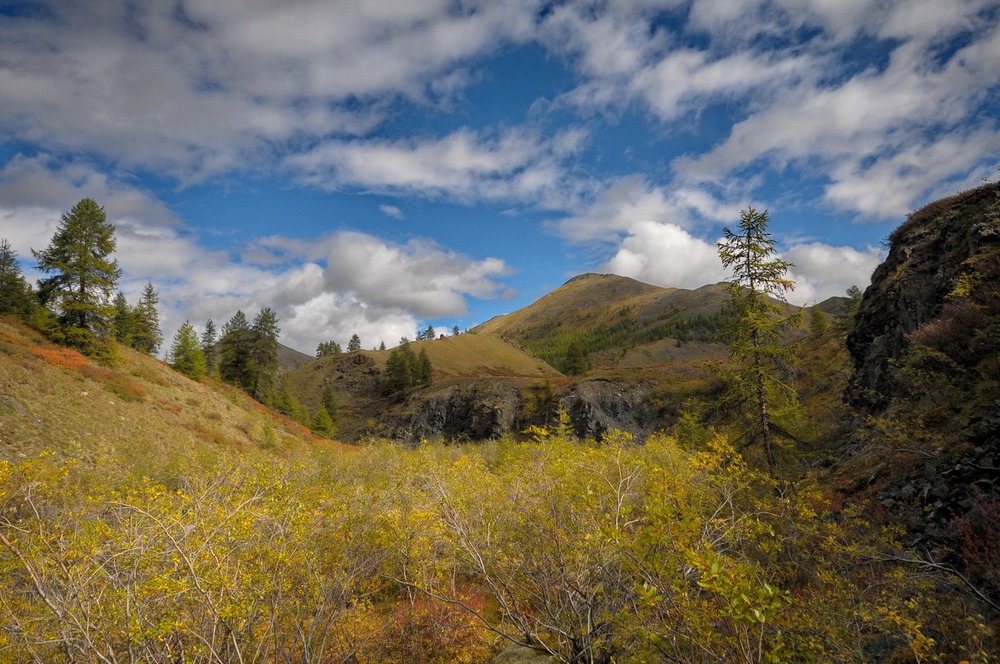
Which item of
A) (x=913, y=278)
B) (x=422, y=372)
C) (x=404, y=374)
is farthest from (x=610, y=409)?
(x=404, y=374)

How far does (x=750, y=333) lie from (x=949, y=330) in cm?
552

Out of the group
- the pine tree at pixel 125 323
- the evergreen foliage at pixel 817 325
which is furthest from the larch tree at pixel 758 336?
the pine tree at pixel 125 323

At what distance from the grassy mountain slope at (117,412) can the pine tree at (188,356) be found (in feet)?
19.3

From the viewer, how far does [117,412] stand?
2542 centimetres

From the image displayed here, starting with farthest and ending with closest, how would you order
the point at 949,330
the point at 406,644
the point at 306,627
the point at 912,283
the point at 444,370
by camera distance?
the point at 444,370 < the point at 912,283 < the point at 949,330 < the point at 406,644 < the point at 306,627

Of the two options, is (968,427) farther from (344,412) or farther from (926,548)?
(344,412)

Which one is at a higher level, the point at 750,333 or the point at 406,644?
the point at 750,333

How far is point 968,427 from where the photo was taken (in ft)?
31.7

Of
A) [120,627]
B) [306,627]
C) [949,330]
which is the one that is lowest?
[306,627]

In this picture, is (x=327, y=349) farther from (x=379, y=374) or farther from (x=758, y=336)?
(x=758, y=336)

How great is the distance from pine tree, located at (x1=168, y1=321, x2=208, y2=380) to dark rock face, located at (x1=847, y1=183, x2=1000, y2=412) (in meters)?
54.0

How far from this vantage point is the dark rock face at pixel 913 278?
52.7 feet

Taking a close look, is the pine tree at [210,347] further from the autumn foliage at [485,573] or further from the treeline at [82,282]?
the autumn foliage at [485,573]

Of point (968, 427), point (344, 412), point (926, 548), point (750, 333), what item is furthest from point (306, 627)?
point (344, 412)
